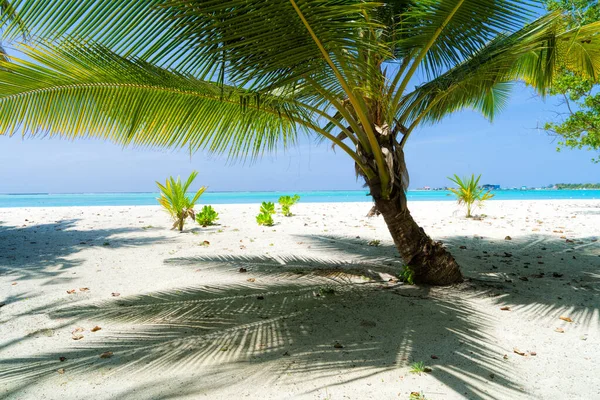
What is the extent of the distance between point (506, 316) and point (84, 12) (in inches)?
145

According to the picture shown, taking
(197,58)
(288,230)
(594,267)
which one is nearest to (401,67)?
(197,58)

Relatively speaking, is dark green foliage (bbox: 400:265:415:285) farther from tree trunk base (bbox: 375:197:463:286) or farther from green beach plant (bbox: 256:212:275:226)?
green beach plant (bbox: 256:212:275:226)

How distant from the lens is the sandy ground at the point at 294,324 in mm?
2092

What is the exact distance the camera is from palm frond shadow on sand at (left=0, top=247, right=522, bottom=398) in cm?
218

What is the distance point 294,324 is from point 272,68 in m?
1.90

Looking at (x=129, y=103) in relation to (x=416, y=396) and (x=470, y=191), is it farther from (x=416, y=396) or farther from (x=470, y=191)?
(x=470, y=191)

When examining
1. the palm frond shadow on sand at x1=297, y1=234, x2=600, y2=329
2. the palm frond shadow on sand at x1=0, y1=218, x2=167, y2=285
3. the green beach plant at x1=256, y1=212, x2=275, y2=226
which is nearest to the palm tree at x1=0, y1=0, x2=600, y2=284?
the palm frond shadow on sand at x1=297, y1=234, x2=600, y2=329

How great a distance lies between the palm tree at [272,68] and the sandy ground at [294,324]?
0.88m

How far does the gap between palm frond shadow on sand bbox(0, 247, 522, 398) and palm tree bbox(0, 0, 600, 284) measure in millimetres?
958

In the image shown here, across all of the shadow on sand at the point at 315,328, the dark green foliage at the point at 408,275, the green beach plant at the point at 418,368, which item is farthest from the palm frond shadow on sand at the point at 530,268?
the green beach plant at the point at 418,368

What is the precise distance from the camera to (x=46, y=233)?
7.37 m

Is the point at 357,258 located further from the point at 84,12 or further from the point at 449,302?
the point at 84,12

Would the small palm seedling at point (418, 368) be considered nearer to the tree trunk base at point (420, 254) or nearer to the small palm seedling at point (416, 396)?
the small palm seedling at point (416, 396)

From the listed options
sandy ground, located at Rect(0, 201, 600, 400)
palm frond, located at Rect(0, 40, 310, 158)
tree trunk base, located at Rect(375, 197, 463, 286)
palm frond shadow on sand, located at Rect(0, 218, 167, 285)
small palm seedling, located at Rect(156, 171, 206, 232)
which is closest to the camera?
sandy ground, located at Rect(0, 201, 600, 400)
